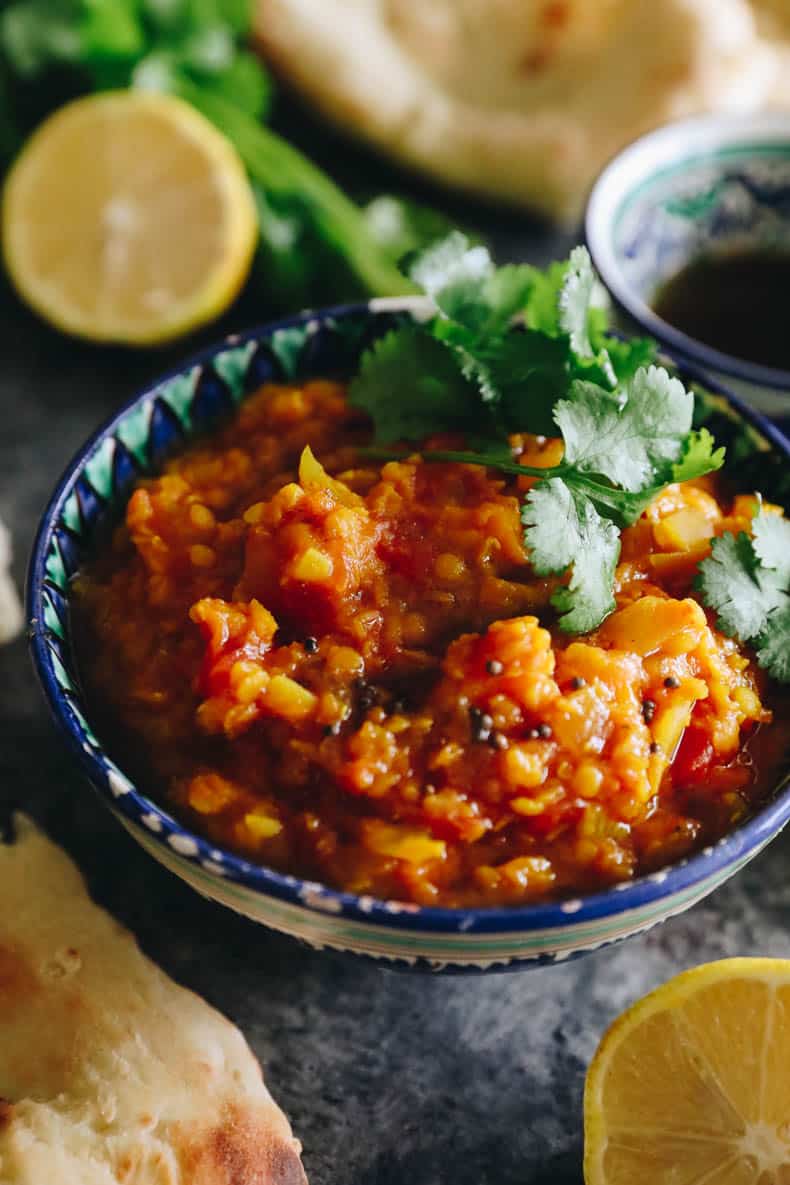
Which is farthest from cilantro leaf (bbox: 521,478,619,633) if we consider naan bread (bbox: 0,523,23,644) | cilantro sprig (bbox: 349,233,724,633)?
naan bread (bbox: 0,523,23,644)

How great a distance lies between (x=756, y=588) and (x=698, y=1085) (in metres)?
0.96

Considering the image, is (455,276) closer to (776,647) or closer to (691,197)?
(776,647)

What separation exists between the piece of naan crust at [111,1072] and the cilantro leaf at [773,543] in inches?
57.8

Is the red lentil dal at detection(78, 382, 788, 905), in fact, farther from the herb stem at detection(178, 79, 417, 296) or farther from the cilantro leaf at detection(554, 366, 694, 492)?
the herb stem at detection(178, 79, 417, 296)

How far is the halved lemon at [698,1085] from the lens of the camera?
2.33 meters

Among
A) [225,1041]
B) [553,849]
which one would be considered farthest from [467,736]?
[225,1041]

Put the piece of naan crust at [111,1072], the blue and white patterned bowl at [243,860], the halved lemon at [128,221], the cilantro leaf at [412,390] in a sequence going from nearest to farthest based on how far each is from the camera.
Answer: the blue and white patterned bowl at [243,860], the piece of naan crust at [111,1072], the cilantro leaf at [412,390], the halved lemon at [128,221]

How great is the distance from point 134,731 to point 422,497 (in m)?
0.74

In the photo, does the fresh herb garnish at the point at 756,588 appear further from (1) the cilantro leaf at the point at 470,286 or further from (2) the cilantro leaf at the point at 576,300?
(1) the cilantro leaf at the point at 470,286

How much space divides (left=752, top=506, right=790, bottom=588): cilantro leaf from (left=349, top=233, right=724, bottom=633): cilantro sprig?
152 mm

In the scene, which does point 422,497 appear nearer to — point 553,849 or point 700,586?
point 700,586

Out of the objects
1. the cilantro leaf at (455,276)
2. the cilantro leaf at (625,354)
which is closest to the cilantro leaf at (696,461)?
the cilantro leaf at (625,354)

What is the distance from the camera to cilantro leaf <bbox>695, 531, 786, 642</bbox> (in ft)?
8.12

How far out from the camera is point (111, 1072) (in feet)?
8.05
